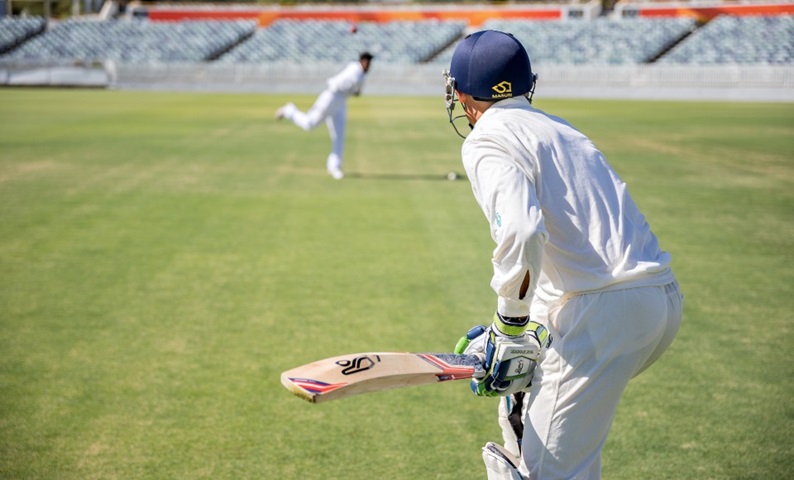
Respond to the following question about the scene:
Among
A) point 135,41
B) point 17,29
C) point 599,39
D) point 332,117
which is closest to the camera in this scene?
point 332,117

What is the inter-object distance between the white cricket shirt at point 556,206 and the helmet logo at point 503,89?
108 millimetres

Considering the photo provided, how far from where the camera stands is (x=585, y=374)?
119 inches

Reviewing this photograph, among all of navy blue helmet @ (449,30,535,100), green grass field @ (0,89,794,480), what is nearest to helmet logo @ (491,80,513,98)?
navy blue helmet @ (449,30,535,100)

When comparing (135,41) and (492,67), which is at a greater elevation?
(492,67)

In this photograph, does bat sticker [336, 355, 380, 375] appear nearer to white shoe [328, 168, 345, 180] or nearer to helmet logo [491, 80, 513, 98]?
helmet logo [491, 80, 513, 98]

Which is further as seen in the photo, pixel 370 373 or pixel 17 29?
pixel 17 29

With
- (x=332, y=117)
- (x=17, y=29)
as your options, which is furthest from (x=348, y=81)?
(x=17, y=29)

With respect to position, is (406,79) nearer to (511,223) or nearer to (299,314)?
(299,314)

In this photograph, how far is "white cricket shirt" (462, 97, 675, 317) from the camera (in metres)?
2.90

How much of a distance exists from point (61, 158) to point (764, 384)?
14.6 metres

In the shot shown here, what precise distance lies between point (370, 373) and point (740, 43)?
152 feet

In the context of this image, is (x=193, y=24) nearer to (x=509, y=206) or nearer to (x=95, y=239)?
(x=95, y=239)

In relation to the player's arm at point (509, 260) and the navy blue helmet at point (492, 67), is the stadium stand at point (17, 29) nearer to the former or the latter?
the navy blue helmet at point (492, 67)

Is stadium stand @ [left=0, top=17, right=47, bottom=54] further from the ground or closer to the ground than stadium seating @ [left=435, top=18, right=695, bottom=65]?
closer to the ground
